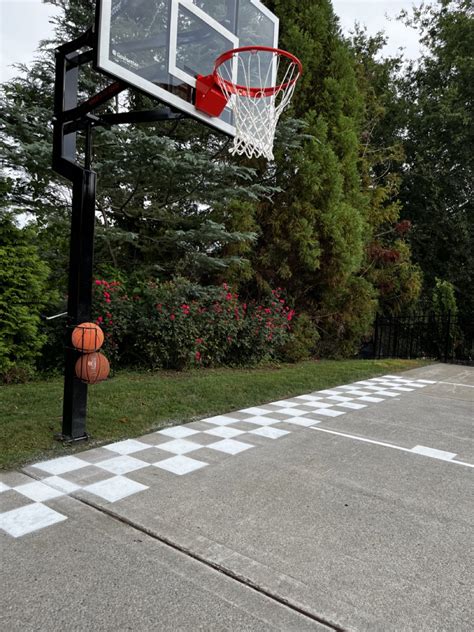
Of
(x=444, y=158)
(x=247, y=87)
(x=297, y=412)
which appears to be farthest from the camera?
(x=444, y=158)

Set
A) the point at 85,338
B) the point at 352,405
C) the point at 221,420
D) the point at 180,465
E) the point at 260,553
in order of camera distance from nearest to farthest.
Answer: the point at 260,553 → the point at 180,465 → the point at 85,338 → the point at 221,420 → the point at 352,405

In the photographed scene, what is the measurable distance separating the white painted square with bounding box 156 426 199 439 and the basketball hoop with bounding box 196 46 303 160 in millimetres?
2712

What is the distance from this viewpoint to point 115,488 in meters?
2.62

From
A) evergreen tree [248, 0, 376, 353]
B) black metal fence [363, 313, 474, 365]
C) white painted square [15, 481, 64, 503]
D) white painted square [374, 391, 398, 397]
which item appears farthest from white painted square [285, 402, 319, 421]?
black metal fence [363, 313, 474, 365]

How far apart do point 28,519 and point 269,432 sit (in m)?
2.19

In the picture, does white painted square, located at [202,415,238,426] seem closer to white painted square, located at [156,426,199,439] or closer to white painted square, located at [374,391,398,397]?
white painted square, located at [156,426,199,439]

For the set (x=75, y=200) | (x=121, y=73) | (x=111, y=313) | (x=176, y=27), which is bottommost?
(x=111, y=313)

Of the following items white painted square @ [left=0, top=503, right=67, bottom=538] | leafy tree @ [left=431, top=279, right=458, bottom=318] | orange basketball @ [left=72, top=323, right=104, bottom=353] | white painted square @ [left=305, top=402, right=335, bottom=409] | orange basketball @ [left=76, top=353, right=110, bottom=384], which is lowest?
white painted square @ [left=0, top=503, right=67, bottom=538]

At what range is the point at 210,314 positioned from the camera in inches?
278

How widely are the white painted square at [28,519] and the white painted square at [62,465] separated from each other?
1.54ft

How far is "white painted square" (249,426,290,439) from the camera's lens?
384 cm

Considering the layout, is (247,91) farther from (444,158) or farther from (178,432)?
(444,158)

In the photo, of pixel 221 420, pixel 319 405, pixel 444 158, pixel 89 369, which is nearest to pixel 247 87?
pixel 89 369

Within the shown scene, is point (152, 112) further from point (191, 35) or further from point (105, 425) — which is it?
point (105, 425)
